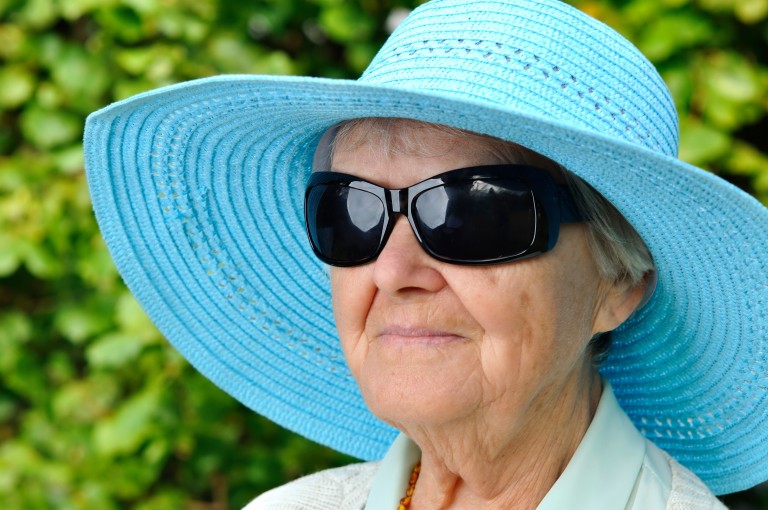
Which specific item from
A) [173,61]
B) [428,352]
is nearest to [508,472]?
[428,352]

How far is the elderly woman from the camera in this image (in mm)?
1667

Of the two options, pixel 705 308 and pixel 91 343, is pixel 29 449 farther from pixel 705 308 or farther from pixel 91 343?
pixel 705 308

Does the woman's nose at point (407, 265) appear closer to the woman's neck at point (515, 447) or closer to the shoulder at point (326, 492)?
the woman's neck at point (515, 447)

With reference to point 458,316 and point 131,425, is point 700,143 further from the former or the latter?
point 131,425

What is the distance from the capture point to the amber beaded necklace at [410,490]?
6.92 feet

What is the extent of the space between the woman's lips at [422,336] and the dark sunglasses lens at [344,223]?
0.51ft

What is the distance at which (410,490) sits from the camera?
7.02 feet

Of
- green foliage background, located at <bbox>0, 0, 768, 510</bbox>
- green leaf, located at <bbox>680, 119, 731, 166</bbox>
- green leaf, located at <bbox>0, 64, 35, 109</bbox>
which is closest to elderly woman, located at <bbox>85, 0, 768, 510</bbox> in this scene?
green leaf, located at <bbox>680, 119, 731, 166</bbox>

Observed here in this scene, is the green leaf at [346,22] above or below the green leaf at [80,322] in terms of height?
above

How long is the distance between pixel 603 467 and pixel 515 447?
0.58 feet

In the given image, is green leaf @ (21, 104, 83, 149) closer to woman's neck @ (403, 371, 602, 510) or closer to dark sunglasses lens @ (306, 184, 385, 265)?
dark sunglasses lens @ (306, 184, 385, 265)

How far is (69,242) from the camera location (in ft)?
10.9

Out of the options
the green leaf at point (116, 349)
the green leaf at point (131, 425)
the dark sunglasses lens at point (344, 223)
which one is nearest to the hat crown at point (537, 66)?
the dark sunglasses lens at point (344, 223)

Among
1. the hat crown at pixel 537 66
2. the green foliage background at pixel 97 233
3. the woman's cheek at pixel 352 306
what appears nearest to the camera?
the hat crown at pixel 537 66
